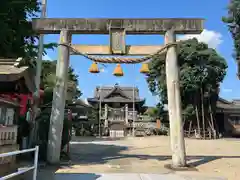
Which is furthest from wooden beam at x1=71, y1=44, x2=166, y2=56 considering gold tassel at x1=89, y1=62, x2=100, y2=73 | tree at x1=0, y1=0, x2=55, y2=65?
tree at x1=0, y1=0, x2=55, y2=65

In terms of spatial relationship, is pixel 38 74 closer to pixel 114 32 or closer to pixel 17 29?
pixel 17 29

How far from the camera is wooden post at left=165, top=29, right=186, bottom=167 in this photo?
878 cm

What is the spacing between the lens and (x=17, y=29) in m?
10.1

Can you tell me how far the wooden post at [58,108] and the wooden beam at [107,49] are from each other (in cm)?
48

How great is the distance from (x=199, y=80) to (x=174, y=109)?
18.0 metres

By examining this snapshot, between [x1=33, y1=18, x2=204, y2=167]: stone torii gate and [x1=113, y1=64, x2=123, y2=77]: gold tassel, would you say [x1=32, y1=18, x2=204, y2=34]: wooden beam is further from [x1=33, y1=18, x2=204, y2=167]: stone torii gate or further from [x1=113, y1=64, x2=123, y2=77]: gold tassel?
[x1=113, y1=64, x2=123, y2=77]: gold tassel

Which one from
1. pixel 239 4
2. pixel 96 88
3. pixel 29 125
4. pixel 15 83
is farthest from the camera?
pixel 96 88

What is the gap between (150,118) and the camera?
3322 cm

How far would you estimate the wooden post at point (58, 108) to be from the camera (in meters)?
8.93

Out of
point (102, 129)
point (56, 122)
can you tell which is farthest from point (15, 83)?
point (102, 129)

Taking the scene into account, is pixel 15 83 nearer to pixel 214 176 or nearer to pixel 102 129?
pixel 214 176

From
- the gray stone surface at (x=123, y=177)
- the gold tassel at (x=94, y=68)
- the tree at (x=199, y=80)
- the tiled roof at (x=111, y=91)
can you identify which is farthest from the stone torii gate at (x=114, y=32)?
the tiled roof at (x=111, y=91)

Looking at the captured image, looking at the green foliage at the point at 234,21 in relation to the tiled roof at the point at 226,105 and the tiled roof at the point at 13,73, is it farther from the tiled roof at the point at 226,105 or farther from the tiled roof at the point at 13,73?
the tiled roof at the point at 13,73

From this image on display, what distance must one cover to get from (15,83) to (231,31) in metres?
19.7
